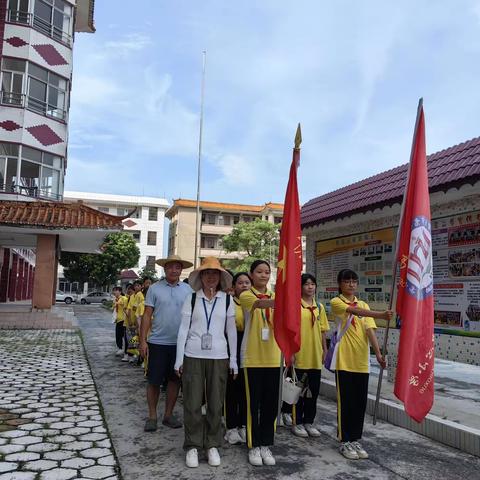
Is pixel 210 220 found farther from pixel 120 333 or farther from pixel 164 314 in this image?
pixel 164 314

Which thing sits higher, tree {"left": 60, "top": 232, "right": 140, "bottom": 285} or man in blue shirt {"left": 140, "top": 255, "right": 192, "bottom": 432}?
tree {"left": 60, "top": 232, "right": 140, "bottom": 285}

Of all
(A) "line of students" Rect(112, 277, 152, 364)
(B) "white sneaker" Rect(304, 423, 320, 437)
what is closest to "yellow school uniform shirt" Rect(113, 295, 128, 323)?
(A) "line of students" Rect(112, 277, 152, 364)

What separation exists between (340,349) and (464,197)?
331 cm

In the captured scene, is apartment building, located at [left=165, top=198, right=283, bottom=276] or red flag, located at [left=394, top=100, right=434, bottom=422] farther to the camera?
apartment building, located at [left=165, top=198, right=283, bottom=276]

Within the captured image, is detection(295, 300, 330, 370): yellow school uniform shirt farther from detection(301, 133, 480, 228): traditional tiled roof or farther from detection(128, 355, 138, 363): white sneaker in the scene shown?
detection(128, 355, 138, 363): white sneaker

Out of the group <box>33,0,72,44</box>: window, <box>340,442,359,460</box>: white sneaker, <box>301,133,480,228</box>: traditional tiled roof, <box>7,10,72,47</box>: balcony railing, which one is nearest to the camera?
<box>340,442,359,460</box>: white sneaker

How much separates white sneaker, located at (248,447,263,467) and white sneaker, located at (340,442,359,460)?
77cm

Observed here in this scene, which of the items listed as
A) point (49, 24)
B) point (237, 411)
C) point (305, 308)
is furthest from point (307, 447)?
point (49, 24)

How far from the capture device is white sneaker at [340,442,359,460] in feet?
12.6

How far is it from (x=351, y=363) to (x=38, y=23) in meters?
19.4

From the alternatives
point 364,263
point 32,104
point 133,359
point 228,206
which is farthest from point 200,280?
point 228,206

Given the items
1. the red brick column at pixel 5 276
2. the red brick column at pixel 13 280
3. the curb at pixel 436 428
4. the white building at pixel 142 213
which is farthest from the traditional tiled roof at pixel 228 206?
the curb at pixel 436 428

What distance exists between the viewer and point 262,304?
152 inches

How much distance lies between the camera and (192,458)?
3.63 metres
